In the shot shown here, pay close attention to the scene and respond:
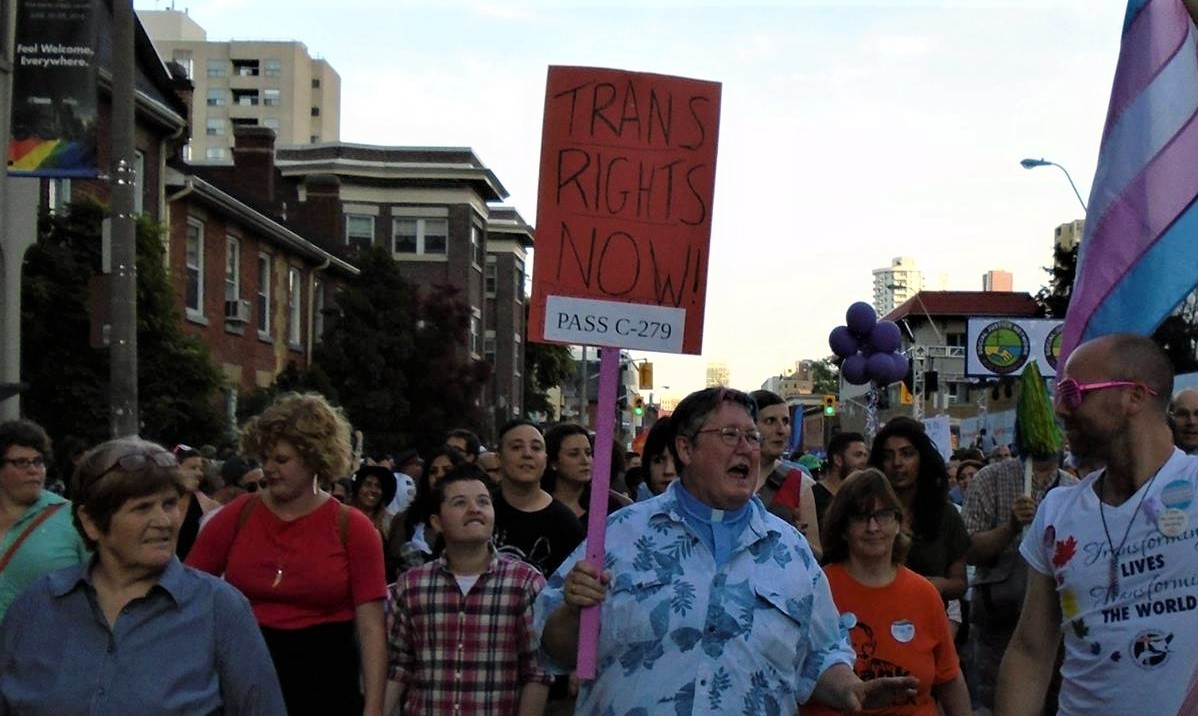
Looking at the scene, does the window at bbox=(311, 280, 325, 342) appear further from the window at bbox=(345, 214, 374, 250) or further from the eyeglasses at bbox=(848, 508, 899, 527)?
the eyeglasses at bbox=(848, 508, 899, 527)

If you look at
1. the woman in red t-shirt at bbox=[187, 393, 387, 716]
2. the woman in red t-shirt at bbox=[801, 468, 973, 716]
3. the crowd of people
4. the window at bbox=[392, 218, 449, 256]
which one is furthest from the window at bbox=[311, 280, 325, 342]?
the woman in red t-shirt at bbox=[801, 468, 973, 716]

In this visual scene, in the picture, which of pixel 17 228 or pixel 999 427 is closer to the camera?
pixel 17 228

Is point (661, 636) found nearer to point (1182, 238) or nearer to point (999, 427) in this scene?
point (1182, 238)

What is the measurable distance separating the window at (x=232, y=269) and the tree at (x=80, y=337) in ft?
37.8

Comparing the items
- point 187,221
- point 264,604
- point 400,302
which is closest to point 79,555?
point 264,604

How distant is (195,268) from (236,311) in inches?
79.6

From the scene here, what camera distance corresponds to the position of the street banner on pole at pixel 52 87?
18.9 metres

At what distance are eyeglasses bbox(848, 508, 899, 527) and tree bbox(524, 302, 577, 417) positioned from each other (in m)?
77.8

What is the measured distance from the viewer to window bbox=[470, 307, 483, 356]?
64.6m

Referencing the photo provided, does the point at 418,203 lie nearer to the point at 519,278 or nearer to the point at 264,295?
the point at 519,278

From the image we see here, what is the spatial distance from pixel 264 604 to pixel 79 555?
709 millimetres

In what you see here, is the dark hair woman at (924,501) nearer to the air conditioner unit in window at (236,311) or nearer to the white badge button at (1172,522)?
the white badge button at (1172,522)

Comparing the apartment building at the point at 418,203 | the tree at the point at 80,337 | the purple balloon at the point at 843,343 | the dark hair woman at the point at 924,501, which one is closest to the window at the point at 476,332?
the apartment building at the point at 418,203

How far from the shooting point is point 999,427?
32344mm
